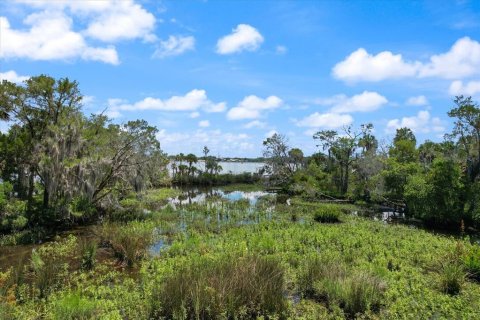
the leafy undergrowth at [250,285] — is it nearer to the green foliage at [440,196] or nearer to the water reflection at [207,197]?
the green foliage at [440,196]

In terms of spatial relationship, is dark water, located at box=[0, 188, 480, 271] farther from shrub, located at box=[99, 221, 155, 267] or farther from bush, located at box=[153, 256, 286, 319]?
bush, located at box=[153, 256, 286, 319]

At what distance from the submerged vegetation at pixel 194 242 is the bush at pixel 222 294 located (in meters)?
0.03

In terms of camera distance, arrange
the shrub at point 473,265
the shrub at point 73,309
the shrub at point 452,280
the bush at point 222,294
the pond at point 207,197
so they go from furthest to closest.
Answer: the pond at point 207,197 → the shrub at point 473,265 → the shrub at point 452,280 → the bush at point 222,294 → the shrub at point 73,309

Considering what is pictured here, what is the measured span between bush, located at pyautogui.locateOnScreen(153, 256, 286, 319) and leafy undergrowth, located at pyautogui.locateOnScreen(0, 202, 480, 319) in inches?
0.8

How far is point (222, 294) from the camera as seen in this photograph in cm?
779

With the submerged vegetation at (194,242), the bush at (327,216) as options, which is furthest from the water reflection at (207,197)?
the bush at (327,216)

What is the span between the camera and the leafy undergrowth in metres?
7.80

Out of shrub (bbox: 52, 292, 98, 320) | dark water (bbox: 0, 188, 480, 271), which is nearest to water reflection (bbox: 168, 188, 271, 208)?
dark water (bbox: 0, 188, 480, 271)

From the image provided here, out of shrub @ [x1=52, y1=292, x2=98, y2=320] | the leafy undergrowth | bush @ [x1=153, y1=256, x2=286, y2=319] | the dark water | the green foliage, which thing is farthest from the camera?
the green foliage

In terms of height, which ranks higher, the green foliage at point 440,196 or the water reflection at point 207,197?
the green foliage at point 440,196

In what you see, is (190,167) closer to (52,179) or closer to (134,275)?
(52,179)

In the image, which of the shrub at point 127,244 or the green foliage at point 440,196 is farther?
the green foliage at point 440,196

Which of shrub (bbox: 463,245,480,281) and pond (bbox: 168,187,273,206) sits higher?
shrub (bbox: 463,245,480,281)

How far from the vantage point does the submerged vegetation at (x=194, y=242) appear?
8.23 metres
